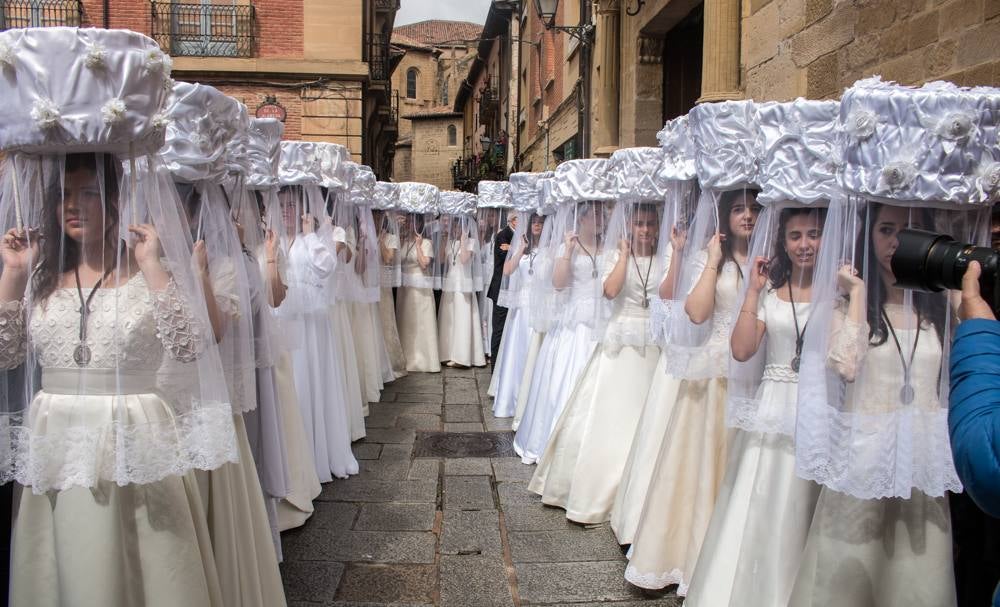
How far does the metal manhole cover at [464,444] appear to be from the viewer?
22.0 feet

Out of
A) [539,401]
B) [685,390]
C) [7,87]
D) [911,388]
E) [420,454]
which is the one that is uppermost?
[7,87]

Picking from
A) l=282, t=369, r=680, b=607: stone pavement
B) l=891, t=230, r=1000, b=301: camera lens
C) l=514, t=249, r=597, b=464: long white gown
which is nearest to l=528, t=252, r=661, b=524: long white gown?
l=282, t=369, r=680, b=607: stone pavement

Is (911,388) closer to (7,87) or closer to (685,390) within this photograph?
(685,390)

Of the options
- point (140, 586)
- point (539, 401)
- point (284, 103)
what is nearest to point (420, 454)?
point (539, 401)

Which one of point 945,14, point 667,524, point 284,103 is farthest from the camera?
point 284,103

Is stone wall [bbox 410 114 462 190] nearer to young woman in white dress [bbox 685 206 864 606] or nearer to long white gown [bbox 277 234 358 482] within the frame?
long white gown [bbox 277 234 358 482]

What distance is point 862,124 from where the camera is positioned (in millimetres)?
2426

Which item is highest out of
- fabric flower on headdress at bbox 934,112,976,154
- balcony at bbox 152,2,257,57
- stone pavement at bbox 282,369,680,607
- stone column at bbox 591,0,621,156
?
balcony at bbox 152,2,257,57

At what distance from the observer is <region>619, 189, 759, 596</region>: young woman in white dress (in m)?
3.85

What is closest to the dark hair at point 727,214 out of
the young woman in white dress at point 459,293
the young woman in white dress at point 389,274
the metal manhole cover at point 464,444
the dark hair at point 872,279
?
the dark hair at point 872,279

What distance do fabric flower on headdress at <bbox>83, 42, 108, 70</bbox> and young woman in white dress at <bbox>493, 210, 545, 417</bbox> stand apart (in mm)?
5747

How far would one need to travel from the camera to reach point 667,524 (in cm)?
392

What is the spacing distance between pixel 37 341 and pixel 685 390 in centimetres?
280

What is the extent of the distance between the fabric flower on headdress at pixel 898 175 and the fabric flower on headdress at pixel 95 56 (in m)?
2.33
